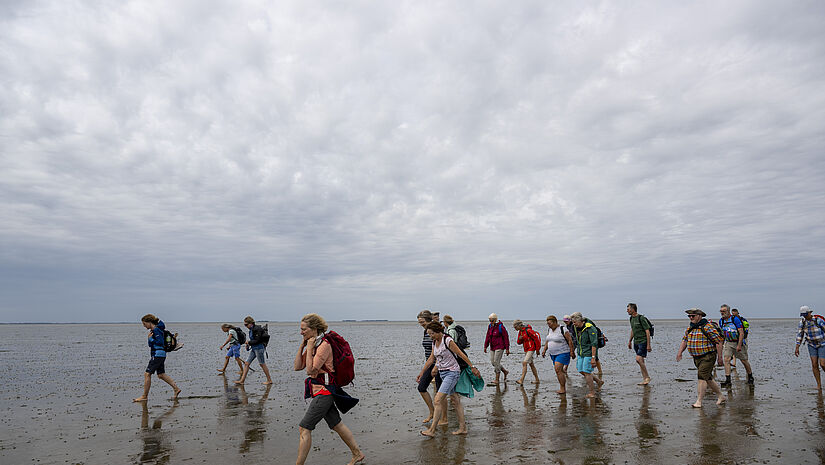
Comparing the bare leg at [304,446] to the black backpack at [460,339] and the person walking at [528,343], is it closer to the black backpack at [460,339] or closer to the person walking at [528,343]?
the black backpack at [460,339]

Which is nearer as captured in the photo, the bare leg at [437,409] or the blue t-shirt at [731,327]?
the bare leg at [437,409]

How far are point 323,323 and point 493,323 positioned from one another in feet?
29.6

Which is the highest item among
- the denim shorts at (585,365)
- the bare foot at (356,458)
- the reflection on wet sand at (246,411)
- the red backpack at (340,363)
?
the red backpack at (340,363)

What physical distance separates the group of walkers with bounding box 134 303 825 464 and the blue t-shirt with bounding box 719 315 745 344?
2 cm

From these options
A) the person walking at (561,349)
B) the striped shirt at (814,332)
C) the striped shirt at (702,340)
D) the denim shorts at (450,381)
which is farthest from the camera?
the person walking at (561,349)

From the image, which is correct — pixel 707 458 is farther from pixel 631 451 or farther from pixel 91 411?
pixel 91 411

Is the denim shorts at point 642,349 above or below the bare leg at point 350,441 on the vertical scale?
above

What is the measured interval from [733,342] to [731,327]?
0.42m

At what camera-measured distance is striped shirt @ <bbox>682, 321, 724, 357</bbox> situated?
10.1 metres

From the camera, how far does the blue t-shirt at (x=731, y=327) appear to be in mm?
13852

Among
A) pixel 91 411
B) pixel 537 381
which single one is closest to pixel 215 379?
pixel 91 411

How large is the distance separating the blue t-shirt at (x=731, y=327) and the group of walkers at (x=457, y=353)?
2 cm

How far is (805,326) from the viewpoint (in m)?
11.9

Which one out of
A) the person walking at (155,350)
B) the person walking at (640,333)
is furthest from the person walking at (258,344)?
the person walking at (640,333)
